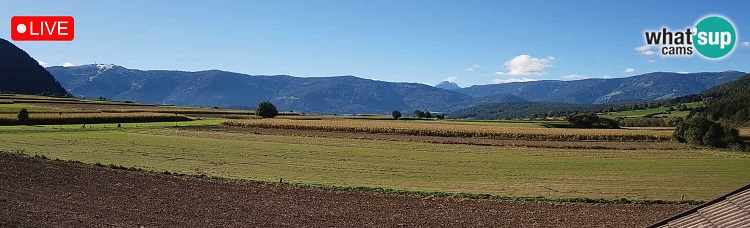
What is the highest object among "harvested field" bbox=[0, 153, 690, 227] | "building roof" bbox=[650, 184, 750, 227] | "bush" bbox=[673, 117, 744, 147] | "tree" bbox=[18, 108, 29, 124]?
"tree" bbox=[18, 108, 29, 124]

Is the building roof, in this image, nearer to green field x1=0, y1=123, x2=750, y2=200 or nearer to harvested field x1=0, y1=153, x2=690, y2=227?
harvested field x1=0, y1=153, x2=690, y2=227

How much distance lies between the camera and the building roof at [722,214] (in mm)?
5930

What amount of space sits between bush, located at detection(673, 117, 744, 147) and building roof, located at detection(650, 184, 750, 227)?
7394 cm

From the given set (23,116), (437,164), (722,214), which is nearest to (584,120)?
(437,164)

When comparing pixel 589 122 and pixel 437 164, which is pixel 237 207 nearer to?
pixel 437 164

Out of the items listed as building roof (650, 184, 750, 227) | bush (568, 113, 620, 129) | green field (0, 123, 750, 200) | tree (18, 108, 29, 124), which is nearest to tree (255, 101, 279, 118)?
tree (18, 108, 29, 124)

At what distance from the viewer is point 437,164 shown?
44.9 meters

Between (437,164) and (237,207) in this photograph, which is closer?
(237,207)

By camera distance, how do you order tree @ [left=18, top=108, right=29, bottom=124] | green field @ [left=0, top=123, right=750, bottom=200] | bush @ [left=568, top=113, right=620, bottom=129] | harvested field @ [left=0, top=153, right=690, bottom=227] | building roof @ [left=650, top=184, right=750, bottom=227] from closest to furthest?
building roof @ [left=650, top=184, right=750, bottom=227], harvested field @ [left=0, top=153, right=690, bottom=227], green field @ [left=0, top=123, right=750, bottom=200], tree @ [left=18, top=108, right=29, bottom=124], bush @ [left=568, top=113, right=620, bottom=129]

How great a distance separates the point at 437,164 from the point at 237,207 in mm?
22855

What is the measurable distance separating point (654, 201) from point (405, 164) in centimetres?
1949

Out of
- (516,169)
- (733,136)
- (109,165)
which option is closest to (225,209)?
(109,165)

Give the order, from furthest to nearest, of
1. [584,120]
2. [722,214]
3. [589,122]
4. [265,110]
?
[265,110], [584,120], [589,122], [722,214]

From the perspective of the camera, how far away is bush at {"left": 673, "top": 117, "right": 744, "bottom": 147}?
7156 cm
